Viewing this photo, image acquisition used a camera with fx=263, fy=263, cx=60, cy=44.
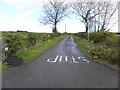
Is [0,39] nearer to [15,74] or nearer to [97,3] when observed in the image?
[15,74]

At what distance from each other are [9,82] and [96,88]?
379cm

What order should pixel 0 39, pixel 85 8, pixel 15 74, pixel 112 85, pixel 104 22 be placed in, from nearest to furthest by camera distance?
1. pixel 112 85
2. pixel 15 74
3. pixel 0 39
4. pixel 104 22
5. pixel 85 8

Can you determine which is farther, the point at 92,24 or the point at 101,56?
the point at 92,24

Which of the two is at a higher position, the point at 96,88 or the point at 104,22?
the point at 104,22

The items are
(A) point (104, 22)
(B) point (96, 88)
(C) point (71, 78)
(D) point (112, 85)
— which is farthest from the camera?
(A) point (104, 22)

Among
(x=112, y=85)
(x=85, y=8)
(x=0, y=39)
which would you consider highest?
(x=85, y=8)

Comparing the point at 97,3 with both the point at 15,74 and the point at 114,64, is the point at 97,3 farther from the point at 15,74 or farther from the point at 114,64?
the point at 15,74

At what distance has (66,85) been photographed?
35.7 feet

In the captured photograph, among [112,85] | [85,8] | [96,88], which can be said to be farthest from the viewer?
[85,8]

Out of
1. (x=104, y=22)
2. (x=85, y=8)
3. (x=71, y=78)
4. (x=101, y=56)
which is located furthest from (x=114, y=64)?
(x=85, y=8)

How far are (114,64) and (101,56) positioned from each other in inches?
142

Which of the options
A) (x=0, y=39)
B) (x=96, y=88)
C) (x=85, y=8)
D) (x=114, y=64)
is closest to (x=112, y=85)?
(x=96, y=88)

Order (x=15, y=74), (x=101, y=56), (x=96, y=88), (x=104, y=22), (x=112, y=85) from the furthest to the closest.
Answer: (x=104, y=22), (x=101, y=56), (x=15, y=74), (x=112, y=85), (x=96, y=88)

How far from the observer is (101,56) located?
21547 millimetres
